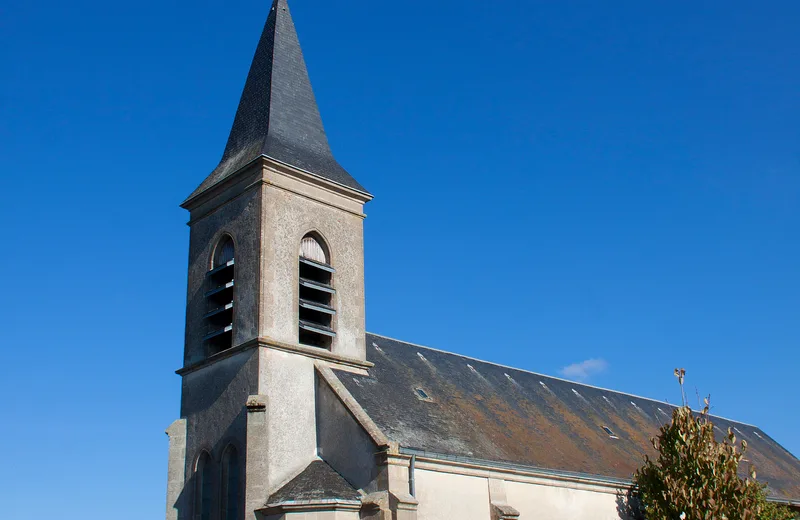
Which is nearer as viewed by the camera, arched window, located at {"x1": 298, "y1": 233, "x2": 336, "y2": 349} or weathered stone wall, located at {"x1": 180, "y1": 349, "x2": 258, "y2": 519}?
weathered stone wall, located at {"x1": 180, "y1": 349, "x2": 258, "y2": 519}

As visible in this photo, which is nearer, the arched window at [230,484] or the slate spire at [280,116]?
the arched window at [230,484]

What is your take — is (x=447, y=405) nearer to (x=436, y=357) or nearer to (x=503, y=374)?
(x=436, y=357)

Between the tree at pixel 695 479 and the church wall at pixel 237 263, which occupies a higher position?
the church wall at pixel 237 263

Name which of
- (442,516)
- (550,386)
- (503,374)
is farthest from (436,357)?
(442,516)

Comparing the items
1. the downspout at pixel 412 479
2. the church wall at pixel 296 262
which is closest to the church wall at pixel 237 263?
the church wall at pixel 296 262

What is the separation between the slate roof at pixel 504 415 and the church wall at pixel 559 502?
0.60 metres

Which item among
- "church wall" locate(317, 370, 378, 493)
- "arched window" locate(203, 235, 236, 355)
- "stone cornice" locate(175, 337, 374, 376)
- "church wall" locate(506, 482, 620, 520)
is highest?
"arched window" locate(203, 235, 236, 355)

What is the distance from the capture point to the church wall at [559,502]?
66.7ft

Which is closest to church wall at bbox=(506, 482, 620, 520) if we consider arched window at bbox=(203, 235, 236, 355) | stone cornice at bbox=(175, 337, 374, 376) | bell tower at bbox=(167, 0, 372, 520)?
stone cornice at bbox=(175, 337, 374, 376)

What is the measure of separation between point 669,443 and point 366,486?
8.44 metres

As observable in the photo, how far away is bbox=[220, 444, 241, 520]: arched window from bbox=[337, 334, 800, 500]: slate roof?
9.77 ft

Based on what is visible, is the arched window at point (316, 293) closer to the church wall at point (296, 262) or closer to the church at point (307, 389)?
the church at point (307, 389)

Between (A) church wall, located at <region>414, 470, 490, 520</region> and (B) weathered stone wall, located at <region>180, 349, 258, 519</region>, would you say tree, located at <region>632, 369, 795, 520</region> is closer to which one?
(A) church wall, located at <region>414, 470, 490, 520</region>

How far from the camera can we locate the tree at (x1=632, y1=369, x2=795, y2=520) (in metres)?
19.2
